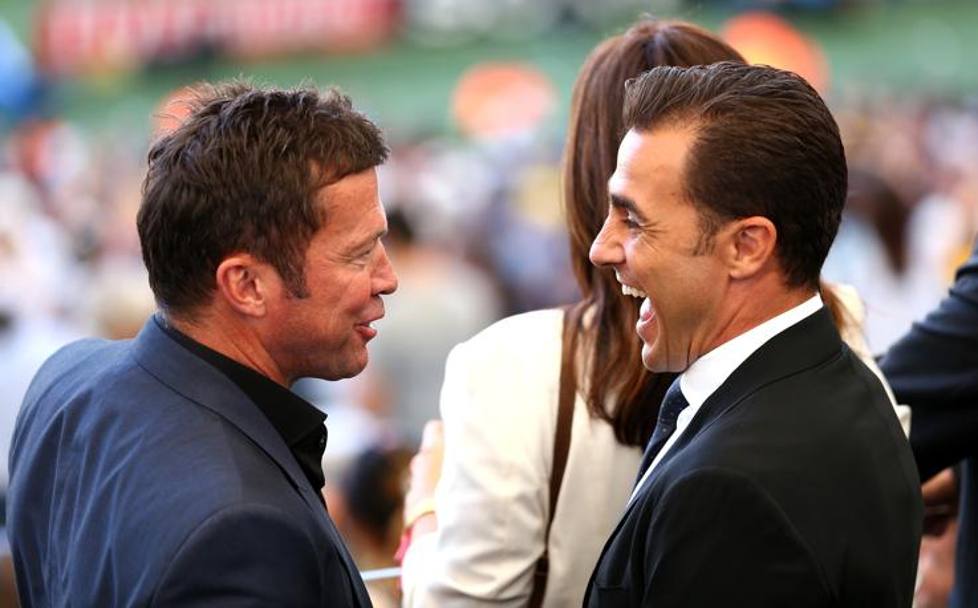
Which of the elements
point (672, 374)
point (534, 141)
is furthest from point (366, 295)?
point (534, 141)

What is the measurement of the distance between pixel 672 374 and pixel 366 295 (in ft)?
1.54

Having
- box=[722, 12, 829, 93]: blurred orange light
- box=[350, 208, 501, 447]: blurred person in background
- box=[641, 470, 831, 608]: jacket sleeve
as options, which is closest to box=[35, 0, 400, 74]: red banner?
box=[722, 12, 829, 93]: blurred orange light

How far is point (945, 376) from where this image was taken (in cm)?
215

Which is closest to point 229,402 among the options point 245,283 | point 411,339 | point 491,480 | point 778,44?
point 245,283

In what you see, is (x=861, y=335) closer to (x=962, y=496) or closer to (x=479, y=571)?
(x=962, y=496)

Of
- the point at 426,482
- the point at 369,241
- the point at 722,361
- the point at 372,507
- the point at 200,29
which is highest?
the point at 369,241

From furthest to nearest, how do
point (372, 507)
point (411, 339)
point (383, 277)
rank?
1. point (411, 339)
2. point (372, 507)
3. point (383, 277)

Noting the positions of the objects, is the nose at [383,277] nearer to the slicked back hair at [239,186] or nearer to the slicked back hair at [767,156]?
the slicked back hair at [239,186]

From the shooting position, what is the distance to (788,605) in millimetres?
1436

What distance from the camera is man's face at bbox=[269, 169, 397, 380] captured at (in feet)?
5.47

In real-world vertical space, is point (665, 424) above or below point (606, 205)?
below

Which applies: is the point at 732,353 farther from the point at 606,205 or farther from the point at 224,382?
the point at 224,382

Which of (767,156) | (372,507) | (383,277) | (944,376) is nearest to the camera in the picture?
(767,156)

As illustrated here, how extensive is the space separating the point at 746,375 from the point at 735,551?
227 mm
